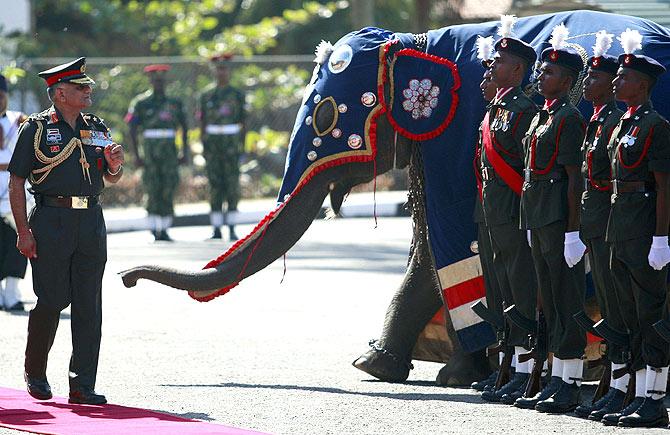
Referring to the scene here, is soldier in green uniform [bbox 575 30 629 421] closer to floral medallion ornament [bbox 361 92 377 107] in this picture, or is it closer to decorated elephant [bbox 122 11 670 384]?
decorated elephant [bbox 122 11 670 384]

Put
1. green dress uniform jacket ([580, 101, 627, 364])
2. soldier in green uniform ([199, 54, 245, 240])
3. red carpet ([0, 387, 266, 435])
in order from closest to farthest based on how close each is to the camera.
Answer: red carpet ([0, 387, 266, 435]) < green dress uniform jacket ([580, 101, 627, 364]) < soldier in green uniform ([199, 54, 245, 240])

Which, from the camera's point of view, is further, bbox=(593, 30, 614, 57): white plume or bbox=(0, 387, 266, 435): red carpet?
bbox=(593, 30, 614, 57): white plume

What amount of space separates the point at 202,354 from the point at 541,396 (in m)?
3.03

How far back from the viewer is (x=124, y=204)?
1000 inches

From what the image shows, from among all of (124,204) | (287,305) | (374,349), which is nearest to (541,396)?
(374,349)

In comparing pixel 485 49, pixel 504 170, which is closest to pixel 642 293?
pixel 504 170

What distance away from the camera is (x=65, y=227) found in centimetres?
898

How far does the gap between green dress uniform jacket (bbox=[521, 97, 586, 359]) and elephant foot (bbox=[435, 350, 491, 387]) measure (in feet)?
3.08

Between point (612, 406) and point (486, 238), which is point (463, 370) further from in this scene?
point (612, 406)

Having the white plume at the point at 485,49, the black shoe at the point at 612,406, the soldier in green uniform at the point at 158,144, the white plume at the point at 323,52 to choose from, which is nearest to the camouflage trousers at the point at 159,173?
the soldier in green uniform at the point at 158,144

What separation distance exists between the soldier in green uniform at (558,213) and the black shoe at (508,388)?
0.28 m

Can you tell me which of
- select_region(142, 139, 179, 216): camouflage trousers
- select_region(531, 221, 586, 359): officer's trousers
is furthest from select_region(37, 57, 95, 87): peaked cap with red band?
select_region(142, 139, 179, 216): camouflage trousers

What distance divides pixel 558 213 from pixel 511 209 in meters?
0.45

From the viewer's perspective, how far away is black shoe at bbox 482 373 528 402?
9.09 meters
